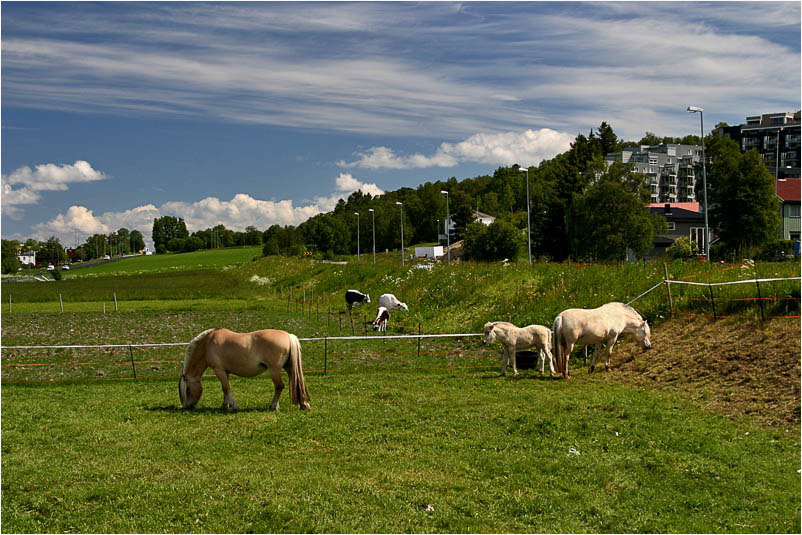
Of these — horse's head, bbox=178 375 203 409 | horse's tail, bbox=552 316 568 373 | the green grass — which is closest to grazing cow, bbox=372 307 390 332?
horse's tail, bbox=552 316 568 373

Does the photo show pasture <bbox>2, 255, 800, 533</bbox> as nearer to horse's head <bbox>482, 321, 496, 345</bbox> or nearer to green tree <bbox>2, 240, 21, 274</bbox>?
horse's head <bbox>482, 321, 496, 345</bbox>

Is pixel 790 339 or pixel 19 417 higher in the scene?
pixel 790 339

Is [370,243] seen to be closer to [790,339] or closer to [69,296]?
[69,296]

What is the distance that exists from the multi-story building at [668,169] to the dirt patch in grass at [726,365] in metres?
159

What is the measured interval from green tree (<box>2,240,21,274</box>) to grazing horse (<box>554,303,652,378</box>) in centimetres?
17869

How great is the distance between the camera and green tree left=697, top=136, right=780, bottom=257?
59344mm

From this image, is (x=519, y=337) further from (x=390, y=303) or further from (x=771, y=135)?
(x=771, y=135)

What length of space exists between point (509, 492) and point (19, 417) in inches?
493

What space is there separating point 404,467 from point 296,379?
5303 mm

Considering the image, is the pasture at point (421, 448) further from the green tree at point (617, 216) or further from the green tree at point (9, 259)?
the green tree at point (9, 259)

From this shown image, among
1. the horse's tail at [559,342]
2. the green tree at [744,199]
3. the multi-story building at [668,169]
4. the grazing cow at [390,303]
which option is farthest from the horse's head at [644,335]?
the multi-story building at [668,169]

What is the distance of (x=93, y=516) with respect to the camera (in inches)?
370

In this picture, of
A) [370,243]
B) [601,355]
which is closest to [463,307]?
[601,355]

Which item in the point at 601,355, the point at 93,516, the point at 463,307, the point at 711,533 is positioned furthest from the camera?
the point at 463,307
